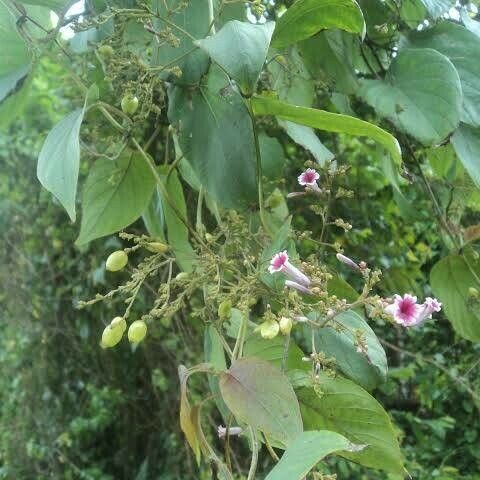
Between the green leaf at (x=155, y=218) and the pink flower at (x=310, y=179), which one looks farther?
the green leaf at (x=155, y=218)

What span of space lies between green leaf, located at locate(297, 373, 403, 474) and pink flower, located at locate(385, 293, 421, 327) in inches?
1.9

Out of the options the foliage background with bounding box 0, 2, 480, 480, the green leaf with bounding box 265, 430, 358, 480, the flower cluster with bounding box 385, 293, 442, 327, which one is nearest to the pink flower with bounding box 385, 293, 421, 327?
the flower cluster with bounding box 385, 293, 442, 327

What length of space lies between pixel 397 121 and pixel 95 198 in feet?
0.80

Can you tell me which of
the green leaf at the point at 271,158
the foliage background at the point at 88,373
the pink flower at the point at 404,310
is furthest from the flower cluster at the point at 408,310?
the foliage background at the point at 88,373

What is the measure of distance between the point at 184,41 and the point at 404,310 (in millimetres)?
222

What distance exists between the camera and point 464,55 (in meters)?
0.55

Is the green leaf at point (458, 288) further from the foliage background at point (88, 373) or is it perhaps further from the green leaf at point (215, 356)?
the foliage background at point (88, 373)

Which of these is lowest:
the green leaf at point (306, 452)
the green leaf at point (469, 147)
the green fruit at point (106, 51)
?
the green leaf at point (306, 452)

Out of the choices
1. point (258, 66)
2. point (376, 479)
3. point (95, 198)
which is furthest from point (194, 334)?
point (258, 66)

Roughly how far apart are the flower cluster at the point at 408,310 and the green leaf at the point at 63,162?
0.59ft

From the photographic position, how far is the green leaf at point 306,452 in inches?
11.4

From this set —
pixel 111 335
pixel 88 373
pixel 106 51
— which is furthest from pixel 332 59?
pixel 88 373

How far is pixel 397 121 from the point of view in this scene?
526 millimetres

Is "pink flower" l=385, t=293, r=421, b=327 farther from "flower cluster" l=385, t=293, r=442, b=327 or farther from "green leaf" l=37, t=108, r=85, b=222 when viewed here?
"green leaf" l=37, t=108, r=85, b=222
